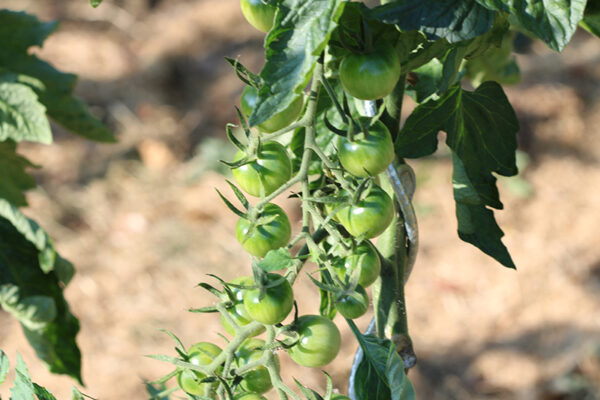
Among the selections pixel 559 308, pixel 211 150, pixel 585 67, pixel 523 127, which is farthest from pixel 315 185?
pixel 585 67

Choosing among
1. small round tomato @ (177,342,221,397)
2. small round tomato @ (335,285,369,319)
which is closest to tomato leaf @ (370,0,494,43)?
small round tomato @ (335,285,369,319)

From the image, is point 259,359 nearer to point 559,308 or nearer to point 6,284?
point 6,284

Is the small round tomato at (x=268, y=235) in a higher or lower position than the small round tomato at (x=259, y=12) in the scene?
lower

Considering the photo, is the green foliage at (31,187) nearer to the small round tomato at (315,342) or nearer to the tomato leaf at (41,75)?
the tomato leaf at (41,75)

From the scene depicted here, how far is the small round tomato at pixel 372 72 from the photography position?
0.53 meters

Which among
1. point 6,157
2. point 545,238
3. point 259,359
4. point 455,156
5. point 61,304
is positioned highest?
point 455,156

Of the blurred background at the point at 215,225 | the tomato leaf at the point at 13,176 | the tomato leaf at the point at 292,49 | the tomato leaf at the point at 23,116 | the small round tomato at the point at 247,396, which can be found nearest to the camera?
the tomato leaf at the point at 292,49

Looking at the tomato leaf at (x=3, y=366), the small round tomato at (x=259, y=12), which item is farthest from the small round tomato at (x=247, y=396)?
the small round tomato at (x=259, y=12)

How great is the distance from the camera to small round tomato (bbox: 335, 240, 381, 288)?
57cm

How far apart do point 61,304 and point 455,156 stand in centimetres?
66

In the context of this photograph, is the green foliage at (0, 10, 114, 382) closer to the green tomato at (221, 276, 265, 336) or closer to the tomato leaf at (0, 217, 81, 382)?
the tomato leaf at (0, 217, 81, 382)

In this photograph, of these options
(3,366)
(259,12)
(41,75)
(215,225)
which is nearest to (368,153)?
(259,12)

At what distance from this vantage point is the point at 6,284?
958mm

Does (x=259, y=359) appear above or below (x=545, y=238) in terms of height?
above
